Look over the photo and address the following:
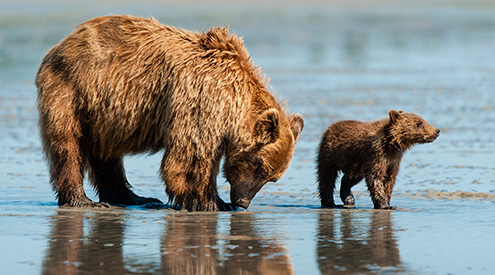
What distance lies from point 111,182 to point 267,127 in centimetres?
194

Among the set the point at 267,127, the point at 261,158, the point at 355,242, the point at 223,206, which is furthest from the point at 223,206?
the point at 355,242

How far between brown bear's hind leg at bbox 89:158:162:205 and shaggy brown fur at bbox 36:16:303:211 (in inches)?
1.0

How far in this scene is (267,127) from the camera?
304 inches

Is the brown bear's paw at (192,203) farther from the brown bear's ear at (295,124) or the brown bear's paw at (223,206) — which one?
the brown bear's ear at (295,124)

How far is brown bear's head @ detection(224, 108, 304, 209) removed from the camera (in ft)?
25.4

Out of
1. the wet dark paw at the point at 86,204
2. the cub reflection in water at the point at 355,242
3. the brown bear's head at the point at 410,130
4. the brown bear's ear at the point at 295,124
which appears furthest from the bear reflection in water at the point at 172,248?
the brown bear's head at the point at 410,130

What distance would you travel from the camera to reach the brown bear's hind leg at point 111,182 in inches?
343

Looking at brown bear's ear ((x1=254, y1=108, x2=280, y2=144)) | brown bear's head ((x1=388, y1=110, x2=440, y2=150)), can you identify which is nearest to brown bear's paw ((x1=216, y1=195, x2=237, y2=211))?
brown bear's ear ((x1=254, y1=108, x2=280, y2=144))

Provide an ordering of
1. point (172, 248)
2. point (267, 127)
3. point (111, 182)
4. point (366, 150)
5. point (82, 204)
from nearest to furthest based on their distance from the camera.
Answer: point (172, 248) < point (267, 127) < point (82, 204) < point (366, 150) < point (111, 182)

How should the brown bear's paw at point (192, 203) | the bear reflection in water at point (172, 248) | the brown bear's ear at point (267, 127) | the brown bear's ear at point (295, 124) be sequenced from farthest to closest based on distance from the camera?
the brown bear's ear at point (295, 124)
the brown bear's paw at point (192, 203)
the brown bear's ear at point (267, 127)
the bear reflection in water at point (172, 248)

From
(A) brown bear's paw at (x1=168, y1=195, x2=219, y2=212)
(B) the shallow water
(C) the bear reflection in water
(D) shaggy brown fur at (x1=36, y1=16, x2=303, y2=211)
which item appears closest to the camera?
(C) the bear reflection in water

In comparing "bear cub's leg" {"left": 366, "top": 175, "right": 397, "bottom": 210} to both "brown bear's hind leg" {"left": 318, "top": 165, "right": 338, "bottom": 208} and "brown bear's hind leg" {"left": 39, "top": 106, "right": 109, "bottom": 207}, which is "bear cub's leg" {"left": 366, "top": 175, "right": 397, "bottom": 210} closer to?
"brown bear's hind leg" {"left": 318, "top": 165, "right": 338, "bottom": 208}

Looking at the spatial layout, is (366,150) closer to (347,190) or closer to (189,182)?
(347,190)

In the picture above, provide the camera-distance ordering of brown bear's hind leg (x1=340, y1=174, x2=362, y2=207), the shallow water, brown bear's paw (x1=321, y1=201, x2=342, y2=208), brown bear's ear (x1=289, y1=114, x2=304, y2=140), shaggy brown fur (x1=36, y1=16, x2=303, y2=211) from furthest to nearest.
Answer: brown bear's hind leg (x1=340, y1=174, x2=362, y2=207) → brown bear's paw (x1=321, y1=201, x2=342, y2=208) → brown bear's ear (x1=289, y1=114, x2=304, y2=140) → shaggy brown fur (x1=36, y1=16, x2=303, y2=211) → the shallow water
